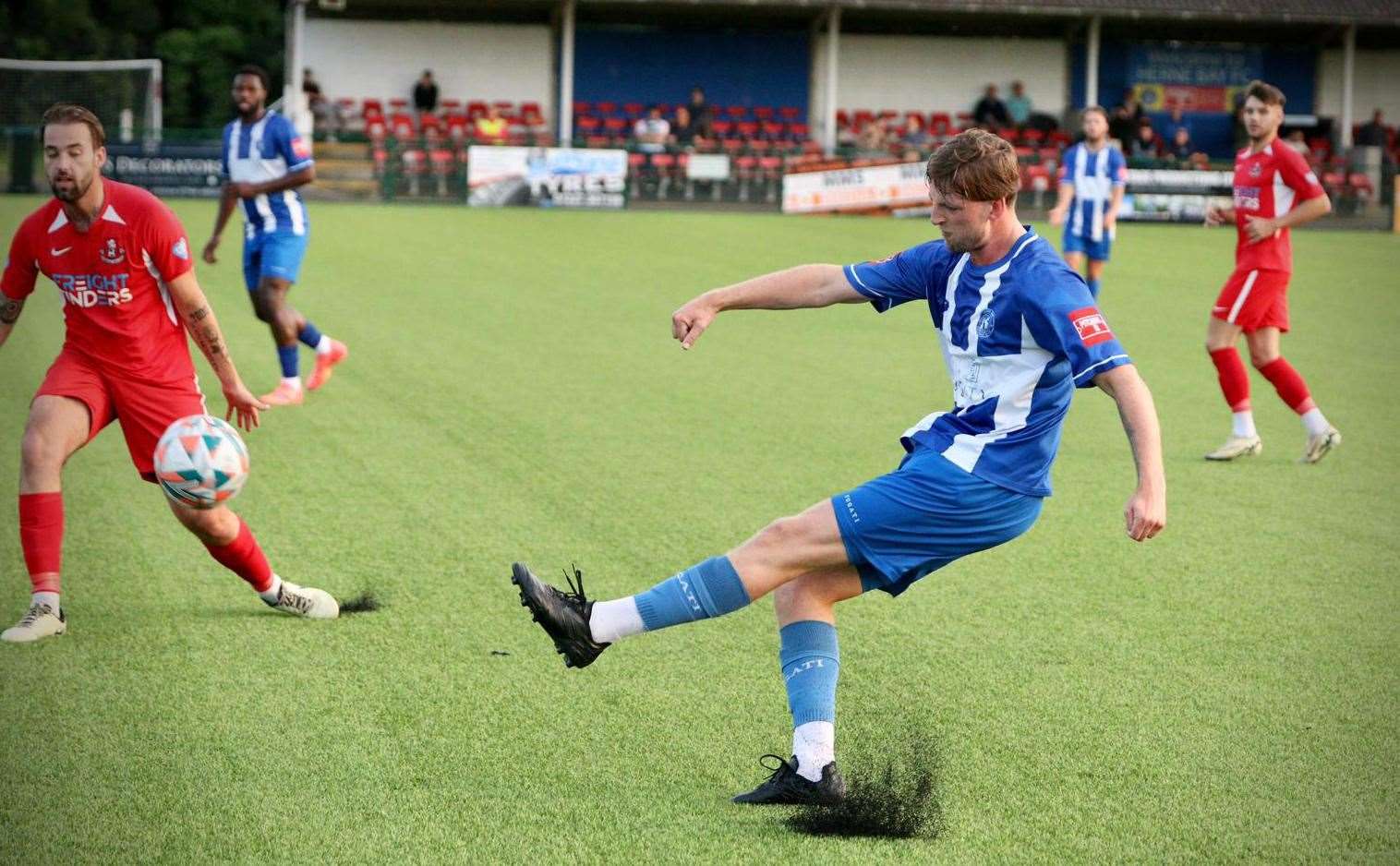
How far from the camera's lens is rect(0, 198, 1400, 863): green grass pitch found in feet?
12.2

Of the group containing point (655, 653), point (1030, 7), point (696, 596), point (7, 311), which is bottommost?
point (655, 653)

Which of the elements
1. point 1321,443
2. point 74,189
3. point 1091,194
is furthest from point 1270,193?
point 74,189

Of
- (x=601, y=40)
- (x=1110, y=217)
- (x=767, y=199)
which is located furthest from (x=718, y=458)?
(x=601, y=40)

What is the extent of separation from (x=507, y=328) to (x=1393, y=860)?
996 cm

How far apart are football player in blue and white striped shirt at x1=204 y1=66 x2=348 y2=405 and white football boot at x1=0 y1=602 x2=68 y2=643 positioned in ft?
15.0

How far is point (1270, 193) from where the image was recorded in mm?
8633

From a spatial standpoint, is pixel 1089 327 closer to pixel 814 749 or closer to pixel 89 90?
pixel 814 749

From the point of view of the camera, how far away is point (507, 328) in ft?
42.0

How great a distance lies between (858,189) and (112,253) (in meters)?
22.0

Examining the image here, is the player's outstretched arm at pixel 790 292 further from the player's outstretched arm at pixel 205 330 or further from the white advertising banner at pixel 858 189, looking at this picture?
the white advertising banner at pixel 858 189

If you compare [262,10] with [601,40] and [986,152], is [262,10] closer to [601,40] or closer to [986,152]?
[601,40]

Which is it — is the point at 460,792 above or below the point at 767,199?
below

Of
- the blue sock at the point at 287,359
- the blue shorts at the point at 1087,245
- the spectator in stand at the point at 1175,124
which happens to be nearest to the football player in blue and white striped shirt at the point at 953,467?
the blue sock at the point at 287,359

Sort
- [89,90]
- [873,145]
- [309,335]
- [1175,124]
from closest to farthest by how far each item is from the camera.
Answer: [309,335] < [873,145] < [89,90] < [1175,124]
